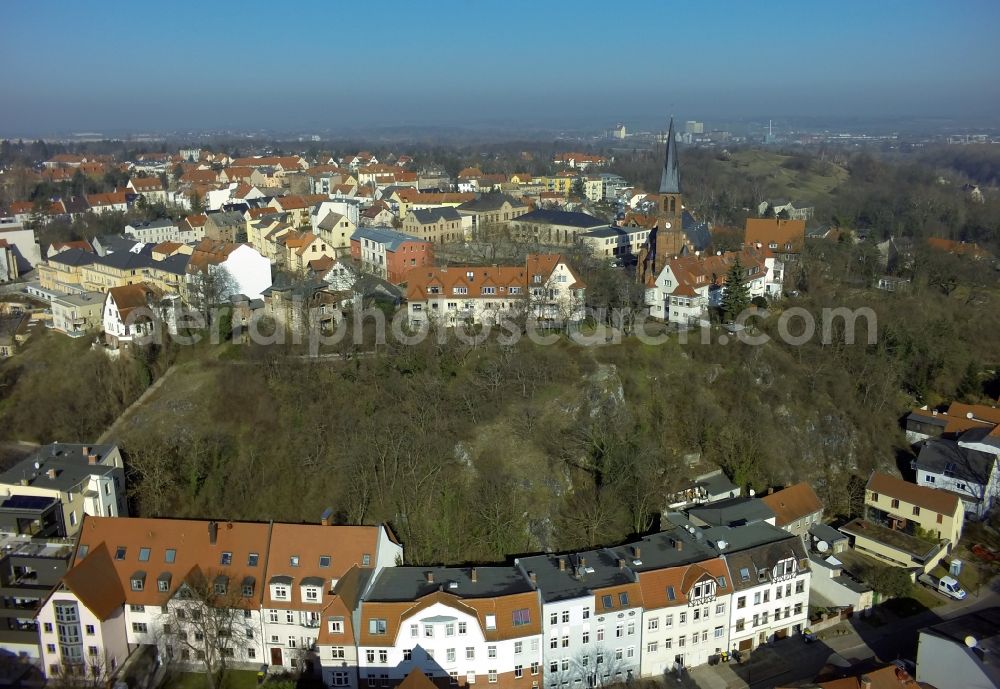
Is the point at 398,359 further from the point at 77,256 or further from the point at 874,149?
the point at 874,149

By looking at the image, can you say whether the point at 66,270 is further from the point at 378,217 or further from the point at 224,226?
the point at 378,217

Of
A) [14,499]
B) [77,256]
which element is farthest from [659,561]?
[77,256]

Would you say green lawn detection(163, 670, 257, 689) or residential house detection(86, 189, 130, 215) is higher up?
residential house detection(86, 189, 130, 215)

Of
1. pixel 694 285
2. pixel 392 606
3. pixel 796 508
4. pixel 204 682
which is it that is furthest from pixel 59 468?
pixel 694 285

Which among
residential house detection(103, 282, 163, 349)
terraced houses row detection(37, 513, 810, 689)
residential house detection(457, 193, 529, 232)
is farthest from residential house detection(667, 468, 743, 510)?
residential house detection(457, 193, 529, 232)

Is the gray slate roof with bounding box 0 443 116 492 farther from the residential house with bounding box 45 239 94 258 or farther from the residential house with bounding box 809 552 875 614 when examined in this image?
the residential house with bounding box 809 552 875 614
